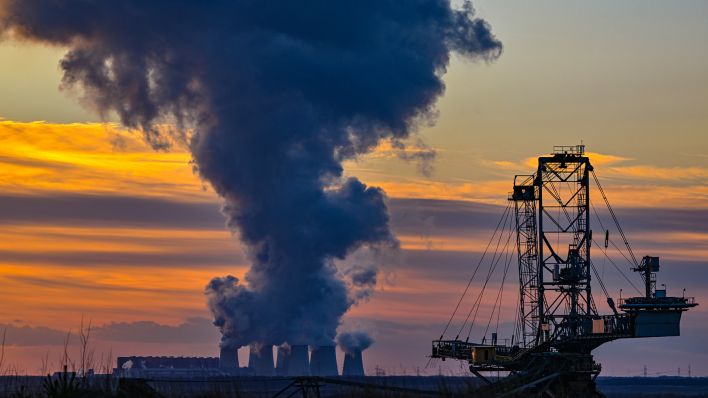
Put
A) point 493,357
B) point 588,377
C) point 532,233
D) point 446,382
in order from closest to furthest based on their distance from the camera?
point 446,382
point 588,377
point 493,357
point 532,233

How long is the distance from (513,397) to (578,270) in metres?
86.4

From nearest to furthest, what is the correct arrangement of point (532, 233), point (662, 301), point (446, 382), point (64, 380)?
point (64, 380) → point (446, 382) → point (662, 301) → point (532, 233)

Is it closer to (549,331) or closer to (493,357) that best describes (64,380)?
(493,357)

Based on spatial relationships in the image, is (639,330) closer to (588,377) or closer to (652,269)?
(652,269)

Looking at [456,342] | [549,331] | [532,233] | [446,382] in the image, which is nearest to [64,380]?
[446,382]

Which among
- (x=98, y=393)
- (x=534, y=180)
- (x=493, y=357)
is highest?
(x=534, y=180)

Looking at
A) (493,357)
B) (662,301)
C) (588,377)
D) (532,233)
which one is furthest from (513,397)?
(532,233)

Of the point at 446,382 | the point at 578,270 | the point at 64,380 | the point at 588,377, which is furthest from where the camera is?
the point at 578,270

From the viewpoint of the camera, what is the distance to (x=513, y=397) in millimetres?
60062

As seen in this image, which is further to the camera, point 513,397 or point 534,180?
point 534,180

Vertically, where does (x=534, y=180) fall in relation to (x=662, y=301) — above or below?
above

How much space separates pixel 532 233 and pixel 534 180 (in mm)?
13978

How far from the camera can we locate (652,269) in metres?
127

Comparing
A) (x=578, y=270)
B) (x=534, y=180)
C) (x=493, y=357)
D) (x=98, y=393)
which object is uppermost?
(x=534, y=180)
